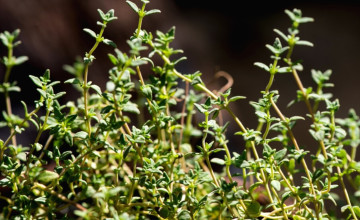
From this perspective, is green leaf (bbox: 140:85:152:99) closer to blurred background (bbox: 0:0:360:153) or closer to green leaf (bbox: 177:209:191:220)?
green leaf (bbox: 177:209:191:220)

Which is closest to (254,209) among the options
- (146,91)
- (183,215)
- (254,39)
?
(183,215)

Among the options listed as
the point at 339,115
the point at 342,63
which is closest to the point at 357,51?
the point at 342,63

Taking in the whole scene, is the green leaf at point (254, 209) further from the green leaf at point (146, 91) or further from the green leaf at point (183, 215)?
the green leaf at point (146, 91)

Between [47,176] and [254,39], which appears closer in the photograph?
[47,176]

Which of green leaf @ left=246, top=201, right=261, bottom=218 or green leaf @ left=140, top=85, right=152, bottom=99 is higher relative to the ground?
green leaf @ left=140, top=85, right=152, bottom=99

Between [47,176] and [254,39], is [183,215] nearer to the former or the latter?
[47,176]

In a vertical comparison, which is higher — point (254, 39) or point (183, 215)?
point (254, 39)

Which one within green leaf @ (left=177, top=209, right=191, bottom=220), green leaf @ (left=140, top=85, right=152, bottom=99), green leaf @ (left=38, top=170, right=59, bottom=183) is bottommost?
green leaf @ (left=177, top=209, right=191, bottom=220)

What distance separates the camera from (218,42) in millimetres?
2383

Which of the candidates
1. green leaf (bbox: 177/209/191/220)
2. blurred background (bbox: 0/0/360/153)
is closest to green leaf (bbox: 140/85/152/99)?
green leaf (bbox: 177/209/191/220)

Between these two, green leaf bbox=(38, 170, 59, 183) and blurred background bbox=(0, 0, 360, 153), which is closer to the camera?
green leaf bbox=(38, 170, 59, 183)

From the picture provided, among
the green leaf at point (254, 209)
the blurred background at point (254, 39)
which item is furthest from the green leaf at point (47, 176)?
the blurred background at point (254, 39)

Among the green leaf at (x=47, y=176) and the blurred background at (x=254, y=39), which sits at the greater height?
the blurred background at (x=254, y=39)

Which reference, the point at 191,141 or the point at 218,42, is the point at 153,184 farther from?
the point at 218,42
